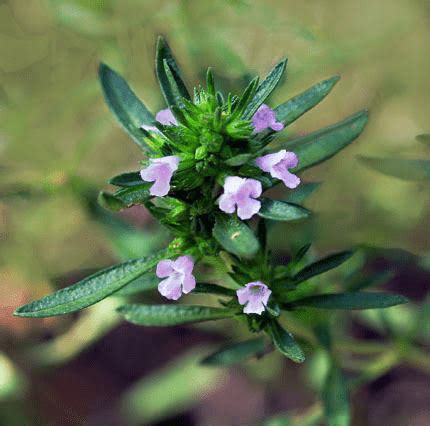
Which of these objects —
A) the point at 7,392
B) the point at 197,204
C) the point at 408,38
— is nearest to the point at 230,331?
the point at 7,392

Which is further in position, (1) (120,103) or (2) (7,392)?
(2) (7,392)

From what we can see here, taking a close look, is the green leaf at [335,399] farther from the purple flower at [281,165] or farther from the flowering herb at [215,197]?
the purple flower at [281,165]

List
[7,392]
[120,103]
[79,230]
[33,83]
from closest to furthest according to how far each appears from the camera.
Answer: [120,103]
[7,392]
[33,83]
[79,230]

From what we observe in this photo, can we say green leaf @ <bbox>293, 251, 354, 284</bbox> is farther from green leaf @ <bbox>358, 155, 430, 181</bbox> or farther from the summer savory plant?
green leaf @ <bbox>358, 155, 430, 181</bbox>

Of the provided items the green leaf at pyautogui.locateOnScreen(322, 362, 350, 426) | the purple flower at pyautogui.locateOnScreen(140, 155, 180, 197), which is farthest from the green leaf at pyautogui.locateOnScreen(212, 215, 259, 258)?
the green leaf at pyautogui.locateOnScreen(322, 362, 350, 426)

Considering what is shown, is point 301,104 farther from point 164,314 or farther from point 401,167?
point 164,314

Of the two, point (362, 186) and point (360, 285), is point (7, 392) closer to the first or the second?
point (360, 285)

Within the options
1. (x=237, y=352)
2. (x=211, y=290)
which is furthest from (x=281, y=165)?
(x=237, y=352)
